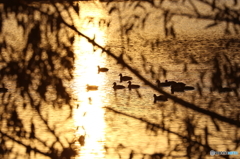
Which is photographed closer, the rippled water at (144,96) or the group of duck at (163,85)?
the rippled water at (144,96)

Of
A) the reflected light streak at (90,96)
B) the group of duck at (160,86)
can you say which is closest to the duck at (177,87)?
the group of duck at (160,86)

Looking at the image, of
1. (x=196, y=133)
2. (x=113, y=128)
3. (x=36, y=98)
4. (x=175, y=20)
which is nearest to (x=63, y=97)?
(x=36, y=98)

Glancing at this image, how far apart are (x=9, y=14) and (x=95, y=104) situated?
4895mm

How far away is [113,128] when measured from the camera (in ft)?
21.8

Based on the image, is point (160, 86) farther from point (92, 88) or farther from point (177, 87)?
point (92, 88)

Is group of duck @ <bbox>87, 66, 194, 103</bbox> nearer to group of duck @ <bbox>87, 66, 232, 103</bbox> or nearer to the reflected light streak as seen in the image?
group of duck @ <bbox>87, 66, 232, 103</bbox>

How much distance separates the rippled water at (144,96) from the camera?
6195 millimetres

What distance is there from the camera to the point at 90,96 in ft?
26.0

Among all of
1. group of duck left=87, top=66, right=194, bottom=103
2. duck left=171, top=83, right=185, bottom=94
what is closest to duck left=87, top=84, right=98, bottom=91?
group of duck left=87, top=66, right=194, bottom=103

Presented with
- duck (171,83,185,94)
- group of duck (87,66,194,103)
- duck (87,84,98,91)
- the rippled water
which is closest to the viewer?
the rippled water

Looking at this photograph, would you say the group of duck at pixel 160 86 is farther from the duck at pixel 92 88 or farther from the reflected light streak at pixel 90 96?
the reflected light streak at pixel 90 96

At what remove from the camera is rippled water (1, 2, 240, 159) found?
6.20 meters

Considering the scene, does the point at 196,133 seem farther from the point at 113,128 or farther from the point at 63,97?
the point at 63,97

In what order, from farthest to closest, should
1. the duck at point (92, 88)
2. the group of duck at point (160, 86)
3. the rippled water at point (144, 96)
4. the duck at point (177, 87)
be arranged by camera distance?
the duck at point (92, 88) → the duck at point (177, 87) → the group of duck at point (160, 86) → the rippled water at point (144, 96)
